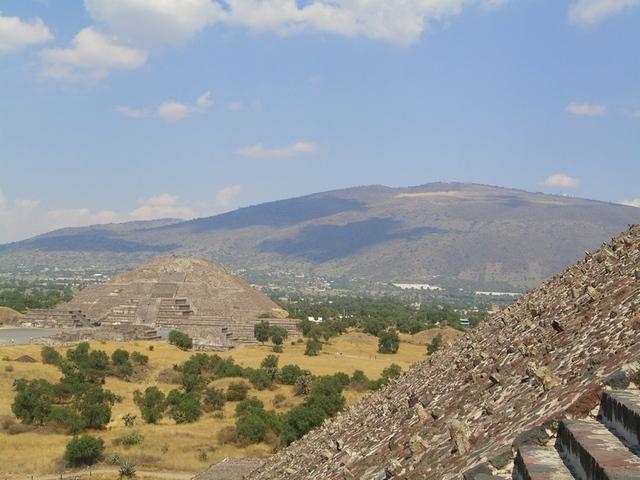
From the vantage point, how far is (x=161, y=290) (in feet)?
282

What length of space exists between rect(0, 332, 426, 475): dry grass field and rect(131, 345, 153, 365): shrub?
89 centimetres

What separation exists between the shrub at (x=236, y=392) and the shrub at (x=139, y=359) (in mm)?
11426

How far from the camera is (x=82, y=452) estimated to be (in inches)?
1093

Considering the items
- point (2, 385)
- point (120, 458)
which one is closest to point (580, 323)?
point (120, 458)

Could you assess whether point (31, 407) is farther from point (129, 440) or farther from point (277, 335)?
point (277, 335)

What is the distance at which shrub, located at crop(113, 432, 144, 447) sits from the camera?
30.7m

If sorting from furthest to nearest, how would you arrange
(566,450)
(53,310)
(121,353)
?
(53,310) → (121,353) → (566,450)

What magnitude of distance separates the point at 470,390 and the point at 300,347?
63244 millimetres

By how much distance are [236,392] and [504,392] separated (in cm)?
3831

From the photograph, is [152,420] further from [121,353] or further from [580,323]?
[580,323]

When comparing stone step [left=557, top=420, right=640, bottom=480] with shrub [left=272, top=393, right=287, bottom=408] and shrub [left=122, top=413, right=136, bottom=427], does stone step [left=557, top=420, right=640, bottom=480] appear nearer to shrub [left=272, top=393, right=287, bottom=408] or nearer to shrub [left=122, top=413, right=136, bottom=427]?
shrub [left=122, top=413, right=136, bottom=427]

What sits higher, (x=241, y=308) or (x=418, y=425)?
(x=418, y=425)

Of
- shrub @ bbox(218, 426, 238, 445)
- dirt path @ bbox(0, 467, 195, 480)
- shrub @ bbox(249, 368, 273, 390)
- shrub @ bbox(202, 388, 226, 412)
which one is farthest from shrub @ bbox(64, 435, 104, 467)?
shrub @ bbox(249, 368, 273, 390)

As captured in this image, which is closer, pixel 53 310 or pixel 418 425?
pixel 418 425
